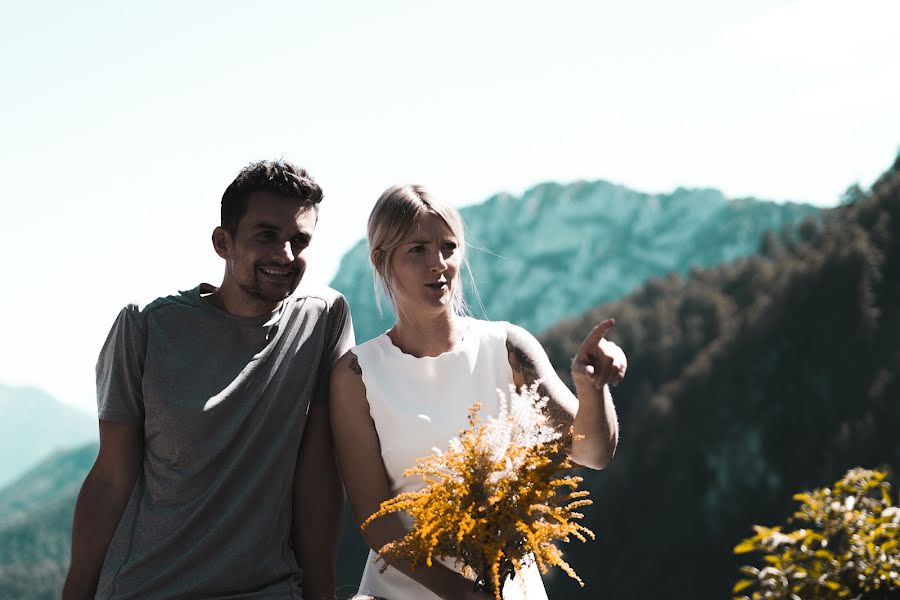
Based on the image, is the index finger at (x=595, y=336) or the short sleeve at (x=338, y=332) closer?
the index finger at (x=595, y=336)

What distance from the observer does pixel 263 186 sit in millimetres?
3719

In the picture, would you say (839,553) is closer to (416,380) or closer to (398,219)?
(416,380)

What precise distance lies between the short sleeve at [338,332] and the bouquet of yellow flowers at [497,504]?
97cm

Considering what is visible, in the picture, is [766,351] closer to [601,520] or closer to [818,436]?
[818,436]

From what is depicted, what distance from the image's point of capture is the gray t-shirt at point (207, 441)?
3.52 meters

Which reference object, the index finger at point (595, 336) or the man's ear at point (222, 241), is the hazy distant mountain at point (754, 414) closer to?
the man's ear at point (222, 241)

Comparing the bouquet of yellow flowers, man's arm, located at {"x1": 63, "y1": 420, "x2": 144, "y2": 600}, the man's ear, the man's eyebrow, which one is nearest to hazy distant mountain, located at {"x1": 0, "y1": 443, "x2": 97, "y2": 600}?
man's arm, located at {"x1": 63, "y1": 420, "x2": 144, "y2": 600}

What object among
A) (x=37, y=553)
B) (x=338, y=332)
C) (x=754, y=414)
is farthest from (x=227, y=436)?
(x=37, y=553)

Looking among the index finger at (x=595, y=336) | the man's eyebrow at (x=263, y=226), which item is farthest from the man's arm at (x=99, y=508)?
the index finger at (x=595, y=336)

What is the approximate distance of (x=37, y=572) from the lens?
463 ft

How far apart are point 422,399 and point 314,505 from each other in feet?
2.02

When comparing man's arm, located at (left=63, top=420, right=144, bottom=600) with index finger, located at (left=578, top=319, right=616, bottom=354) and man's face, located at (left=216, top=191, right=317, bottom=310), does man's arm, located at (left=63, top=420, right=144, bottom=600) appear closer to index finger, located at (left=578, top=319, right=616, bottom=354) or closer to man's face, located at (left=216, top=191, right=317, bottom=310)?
man's face, located at (left=216, top=191, right=317, bottom=310)

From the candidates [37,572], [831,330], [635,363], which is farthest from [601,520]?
[37,572]

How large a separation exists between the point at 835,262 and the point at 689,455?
22061mm
